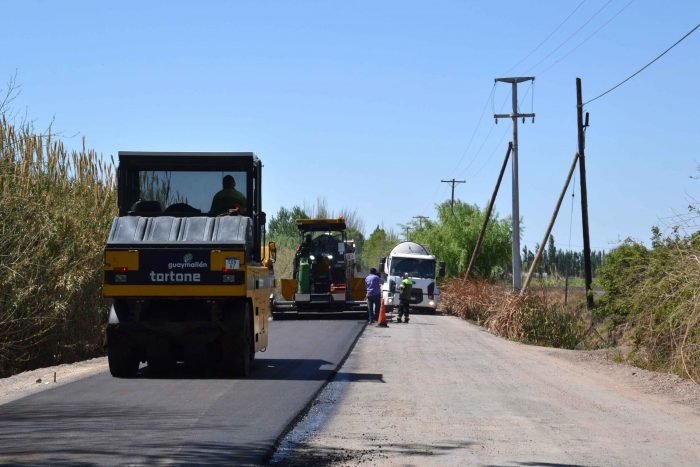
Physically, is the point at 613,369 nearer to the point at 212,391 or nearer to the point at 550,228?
the point at 212,391

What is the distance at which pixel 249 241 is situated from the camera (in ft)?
52.4

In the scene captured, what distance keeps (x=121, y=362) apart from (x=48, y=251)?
4.90m

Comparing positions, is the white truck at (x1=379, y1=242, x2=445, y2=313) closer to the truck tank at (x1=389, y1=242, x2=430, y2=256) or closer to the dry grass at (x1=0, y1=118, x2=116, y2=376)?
the truck tank at (x1=389, y1=242, x2=430, y2=256)

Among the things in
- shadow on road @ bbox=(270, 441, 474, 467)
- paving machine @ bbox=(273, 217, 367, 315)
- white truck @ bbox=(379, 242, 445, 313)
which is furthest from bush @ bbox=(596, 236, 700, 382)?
white truck @ bbox=(379, 242, 445, 313)

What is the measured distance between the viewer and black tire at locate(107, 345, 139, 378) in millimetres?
15633

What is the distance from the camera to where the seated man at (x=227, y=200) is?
1672cm

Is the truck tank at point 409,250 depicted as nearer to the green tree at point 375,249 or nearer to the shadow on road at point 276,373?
the shadow on road at point 276,373

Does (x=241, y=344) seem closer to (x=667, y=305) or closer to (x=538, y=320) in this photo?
(x=667, y=305)

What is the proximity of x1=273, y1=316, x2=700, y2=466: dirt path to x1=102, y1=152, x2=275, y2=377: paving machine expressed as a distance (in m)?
1.94

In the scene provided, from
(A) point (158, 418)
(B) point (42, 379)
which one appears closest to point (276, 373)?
(B) point (42, 379)

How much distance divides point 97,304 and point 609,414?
40.5 feet

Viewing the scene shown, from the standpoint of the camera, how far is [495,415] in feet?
40.5

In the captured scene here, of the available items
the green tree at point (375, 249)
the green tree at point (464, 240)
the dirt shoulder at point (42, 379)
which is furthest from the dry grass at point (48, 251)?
the green tree at point (375, 249)

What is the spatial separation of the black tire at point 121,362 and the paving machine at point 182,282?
1 cm
